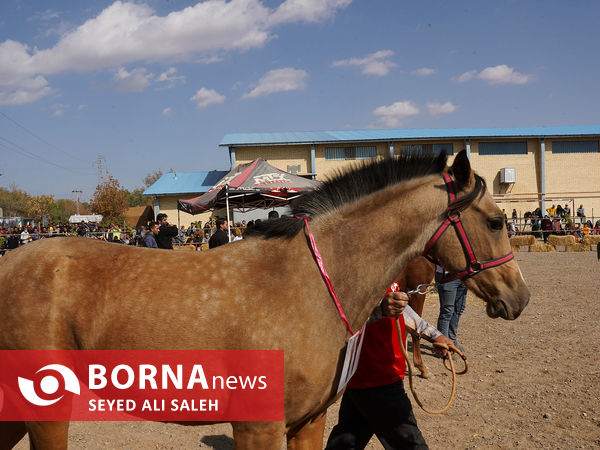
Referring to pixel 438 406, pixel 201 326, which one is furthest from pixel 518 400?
pixel 201 326

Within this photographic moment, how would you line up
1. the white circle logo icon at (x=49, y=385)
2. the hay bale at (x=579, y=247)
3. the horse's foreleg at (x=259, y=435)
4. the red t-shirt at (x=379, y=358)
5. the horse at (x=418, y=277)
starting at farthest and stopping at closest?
the hay bale at (x=579, y=247) < the horse at (x=418, y=277) < the red t-shirt at (x=379, y=358) < the white circle logo icon at (x=49, y=385) < the horse's foreleg at (x=259, y=435)

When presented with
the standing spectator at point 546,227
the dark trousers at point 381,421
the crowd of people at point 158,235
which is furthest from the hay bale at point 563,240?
the dark trousers at point 381,421

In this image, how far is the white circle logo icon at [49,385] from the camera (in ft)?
7.57

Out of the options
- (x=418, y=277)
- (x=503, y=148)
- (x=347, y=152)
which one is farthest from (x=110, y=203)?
(x=418, y=277)

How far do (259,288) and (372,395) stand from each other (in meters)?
1.12

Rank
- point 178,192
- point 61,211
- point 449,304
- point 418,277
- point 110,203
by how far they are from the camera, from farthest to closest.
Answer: point 61,211, point 110,203, point 178,192, point 449,304, point 418,277

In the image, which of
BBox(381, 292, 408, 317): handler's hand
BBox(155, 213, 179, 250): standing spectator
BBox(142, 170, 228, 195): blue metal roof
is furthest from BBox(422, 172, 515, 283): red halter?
BBox(142, 170, 228, 195): blue metal roof

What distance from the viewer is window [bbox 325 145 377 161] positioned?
3434 centimetres

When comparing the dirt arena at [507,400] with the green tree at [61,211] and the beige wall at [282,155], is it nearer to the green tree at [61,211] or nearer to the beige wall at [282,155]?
the beige wall at [282,155]

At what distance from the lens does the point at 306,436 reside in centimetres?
256

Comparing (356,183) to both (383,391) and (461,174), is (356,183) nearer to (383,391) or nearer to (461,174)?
(461,174)

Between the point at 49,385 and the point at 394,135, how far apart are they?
3628 cm

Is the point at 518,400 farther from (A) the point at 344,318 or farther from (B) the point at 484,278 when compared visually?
(A) the point at 344,318

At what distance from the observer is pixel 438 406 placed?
198 inches
